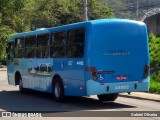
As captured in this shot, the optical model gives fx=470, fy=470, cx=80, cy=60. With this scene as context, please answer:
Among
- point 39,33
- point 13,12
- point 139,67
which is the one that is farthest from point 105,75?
point 13,12

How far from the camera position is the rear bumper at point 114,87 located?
1530 cm

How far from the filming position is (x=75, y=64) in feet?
53.3

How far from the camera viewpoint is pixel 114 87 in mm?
15672

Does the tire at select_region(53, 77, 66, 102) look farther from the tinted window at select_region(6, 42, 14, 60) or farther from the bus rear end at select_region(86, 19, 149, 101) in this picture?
the tinted window at select_region(6, 42, 14, 60)

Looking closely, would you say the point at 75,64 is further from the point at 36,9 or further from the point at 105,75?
the point at 36,9

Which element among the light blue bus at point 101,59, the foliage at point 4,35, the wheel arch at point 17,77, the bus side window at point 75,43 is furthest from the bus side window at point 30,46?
the foliage at point 4,35

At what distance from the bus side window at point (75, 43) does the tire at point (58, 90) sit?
4.34ft

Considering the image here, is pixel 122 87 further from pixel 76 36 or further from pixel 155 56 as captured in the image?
pixel 155 56

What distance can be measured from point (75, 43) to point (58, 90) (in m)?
2.25

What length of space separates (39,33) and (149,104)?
595cm

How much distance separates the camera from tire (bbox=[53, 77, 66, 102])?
1739 cm

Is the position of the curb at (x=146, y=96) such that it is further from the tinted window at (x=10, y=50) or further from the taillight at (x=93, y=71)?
the tinted window at (x=10, y=50)

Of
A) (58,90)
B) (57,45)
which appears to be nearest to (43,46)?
(57,45)

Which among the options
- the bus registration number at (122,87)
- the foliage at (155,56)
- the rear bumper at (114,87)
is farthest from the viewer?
the foliage at (155,56)
